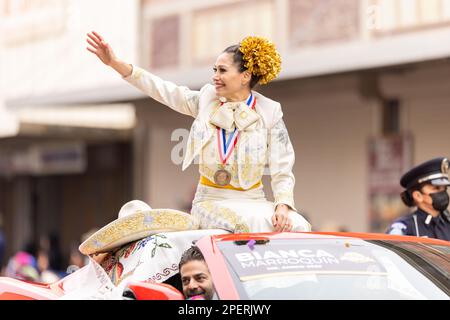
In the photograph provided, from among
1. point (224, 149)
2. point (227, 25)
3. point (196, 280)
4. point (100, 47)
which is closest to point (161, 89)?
point (100, 47)

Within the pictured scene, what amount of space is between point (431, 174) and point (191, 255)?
290 cm

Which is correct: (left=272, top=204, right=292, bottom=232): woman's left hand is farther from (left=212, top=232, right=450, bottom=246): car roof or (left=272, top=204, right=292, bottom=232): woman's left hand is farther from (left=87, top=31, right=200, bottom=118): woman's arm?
(left=87, top=31, right=200, bottom=118): woman's arm

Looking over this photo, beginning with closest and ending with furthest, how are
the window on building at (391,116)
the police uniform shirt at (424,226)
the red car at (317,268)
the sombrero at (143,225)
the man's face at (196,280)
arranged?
the red car at (317,268), the man's face at (196,280), the sombrero at (143,225), the police uniform shirt at (424,226), the window on building at (391,116)

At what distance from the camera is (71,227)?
22562mm

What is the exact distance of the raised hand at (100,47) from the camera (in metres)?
6.20

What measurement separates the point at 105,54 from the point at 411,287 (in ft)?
7.43

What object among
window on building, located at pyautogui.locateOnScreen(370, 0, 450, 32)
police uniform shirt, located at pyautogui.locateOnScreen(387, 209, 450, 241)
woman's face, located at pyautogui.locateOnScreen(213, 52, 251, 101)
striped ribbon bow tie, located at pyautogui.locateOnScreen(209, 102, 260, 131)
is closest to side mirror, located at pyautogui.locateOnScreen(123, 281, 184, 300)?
striped ribbon bow tie, located at pyautogui.locateOnScreen(209, 102, 260, 131)

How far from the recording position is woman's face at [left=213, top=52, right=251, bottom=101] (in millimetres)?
6129

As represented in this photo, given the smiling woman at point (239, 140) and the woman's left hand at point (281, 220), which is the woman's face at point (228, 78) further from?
the woman's left hand at point (281, 220)

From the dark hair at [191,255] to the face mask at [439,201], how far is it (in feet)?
8.94

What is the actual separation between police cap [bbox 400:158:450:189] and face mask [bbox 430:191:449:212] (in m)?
0.08

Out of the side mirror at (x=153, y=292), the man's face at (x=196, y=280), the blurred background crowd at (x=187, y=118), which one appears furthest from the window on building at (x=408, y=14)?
the side mirror at (x=153, y=292)

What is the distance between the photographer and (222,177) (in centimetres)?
609

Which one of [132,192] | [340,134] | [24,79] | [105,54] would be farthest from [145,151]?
[105,54]
